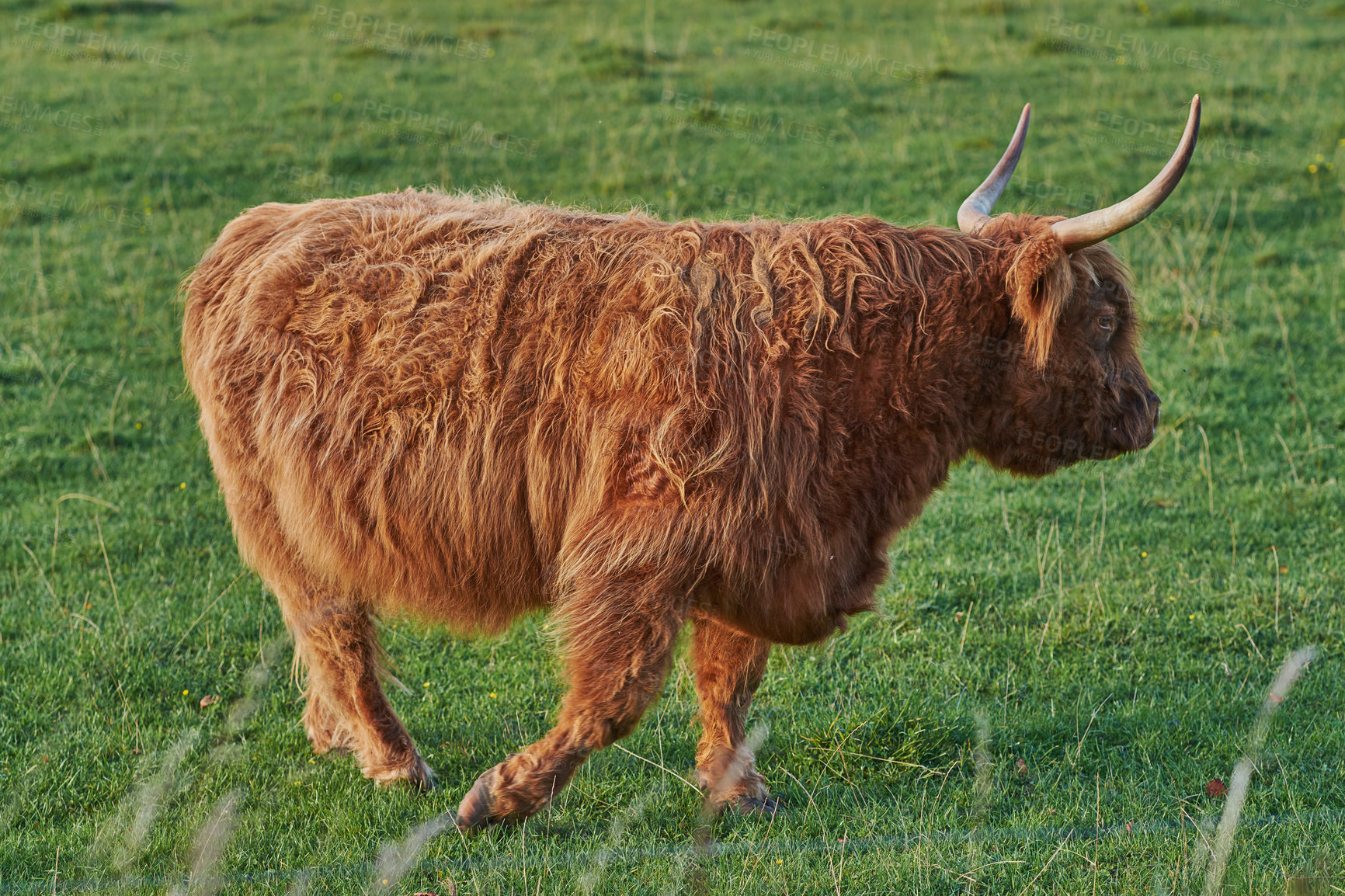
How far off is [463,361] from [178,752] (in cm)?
178

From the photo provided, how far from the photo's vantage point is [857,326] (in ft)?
12.5

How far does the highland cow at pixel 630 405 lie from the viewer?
11.9 ft

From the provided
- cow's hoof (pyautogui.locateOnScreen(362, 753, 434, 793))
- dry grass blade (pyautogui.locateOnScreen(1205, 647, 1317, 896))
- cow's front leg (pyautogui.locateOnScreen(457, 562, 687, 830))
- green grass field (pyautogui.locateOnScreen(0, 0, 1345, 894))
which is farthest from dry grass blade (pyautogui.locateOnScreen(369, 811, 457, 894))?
dry grass blade (pyautogui.locateOnScreen(1205, 647, 1317, 896))

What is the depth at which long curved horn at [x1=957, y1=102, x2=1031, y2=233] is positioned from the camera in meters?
4.27

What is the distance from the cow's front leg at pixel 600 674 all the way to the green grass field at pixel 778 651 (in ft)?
0.87

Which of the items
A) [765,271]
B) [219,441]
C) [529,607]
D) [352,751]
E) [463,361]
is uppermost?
[765,271]

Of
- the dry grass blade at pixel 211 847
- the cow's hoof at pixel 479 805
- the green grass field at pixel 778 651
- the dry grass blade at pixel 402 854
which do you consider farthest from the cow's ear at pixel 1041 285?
the dry grass blade at pixel 211 847

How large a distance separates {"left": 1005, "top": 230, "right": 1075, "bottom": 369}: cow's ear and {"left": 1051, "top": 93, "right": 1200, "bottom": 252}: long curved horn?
0.18ft

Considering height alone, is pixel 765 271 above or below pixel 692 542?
above

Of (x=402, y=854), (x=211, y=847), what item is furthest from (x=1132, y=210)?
(x=211, y=847)

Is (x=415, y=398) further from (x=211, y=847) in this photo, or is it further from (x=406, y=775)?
(x=211, y=847)

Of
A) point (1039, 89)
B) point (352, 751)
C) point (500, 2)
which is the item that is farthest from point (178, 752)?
point (500, 2)

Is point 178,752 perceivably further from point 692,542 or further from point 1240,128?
point 1240,128

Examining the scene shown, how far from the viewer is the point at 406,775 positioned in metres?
4.32
